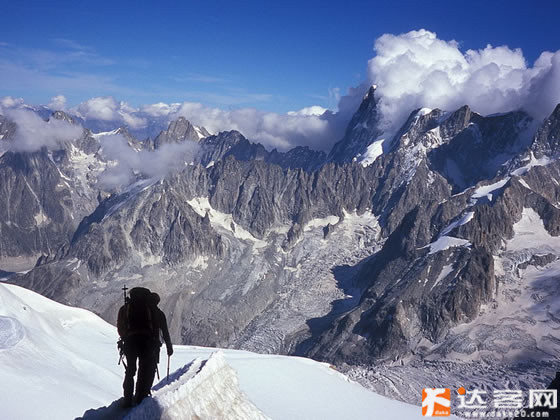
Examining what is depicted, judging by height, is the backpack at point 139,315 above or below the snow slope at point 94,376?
above

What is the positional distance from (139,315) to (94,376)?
76.0 ft

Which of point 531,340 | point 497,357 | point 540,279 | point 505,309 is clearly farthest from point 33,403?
point 540,279

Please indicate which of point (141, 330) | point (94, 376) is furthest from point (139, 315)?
point (94, 376)

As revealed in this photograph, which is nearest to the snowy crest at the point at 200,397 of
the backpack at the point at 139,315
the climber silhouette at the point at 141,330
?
the climber silhouette at the point at 141,330

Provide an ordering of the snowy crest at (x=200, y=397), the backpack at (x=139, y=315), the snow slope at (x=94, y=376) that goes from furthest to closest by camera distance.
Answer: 1. the snow slope at (x=94, y=376)
2. the snowy crest at (x=200, y=397)
3. the backpack at (x=139, y=315)

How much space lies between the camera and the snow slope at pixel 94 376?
89.8 feet

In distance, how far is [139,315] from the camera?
19469 millimetres

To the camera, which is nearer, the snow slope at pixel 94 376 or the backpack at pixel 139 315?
the backpack at pixel 139 315

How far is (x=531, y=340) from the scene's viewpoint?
144000 mm

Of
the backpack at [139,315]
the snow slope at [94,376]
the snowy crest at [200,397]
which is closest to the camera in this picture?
the backpack at [139,315]

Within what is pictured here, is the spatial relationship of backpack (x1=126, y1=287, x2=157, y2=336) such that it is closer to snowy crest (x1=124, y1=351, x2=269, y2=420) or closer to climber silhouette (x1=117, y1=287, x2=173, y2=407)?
climber silhouette (x1=117, y1=287, x2=173, y2=407)

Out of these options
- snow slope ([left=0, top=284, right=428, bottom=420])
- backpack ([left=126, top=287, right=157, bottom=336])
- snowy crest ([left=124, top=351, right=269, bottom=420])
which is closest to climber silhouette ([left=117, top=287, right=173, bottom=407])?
backpack ([left=126, top=287, right=157, bottom=336])

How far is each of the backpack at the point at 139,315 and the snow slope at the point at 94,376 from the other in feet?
10.4

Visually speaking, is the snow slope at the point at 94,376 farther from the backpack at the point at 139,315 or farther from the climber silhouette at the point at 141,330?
the backpack at the point at 139,315
